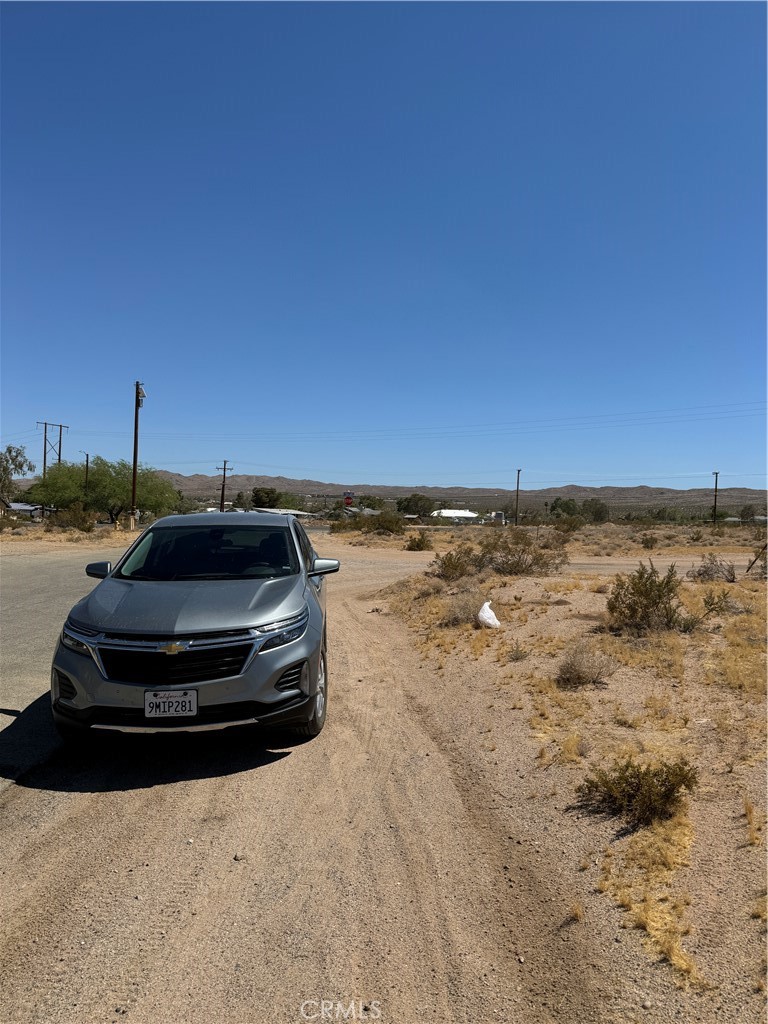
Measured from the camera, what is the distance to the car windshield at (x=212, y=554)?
609 centimetres

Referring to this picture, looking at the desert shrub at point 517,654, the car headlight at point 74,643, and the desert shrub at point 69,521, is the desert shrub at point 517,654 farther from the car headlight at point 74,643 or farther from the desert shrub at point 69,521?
the desert shrub at point 69,521

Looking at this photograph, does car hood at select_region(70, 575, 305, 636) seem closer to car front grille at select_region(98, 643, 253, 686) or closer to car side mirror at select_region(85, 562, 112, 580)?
car front grille at select_region(98, 643, 253, 686)

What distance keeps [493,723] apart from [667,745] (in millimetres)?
1479

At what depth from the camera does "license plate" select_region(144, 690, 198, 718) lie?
15.0 feet

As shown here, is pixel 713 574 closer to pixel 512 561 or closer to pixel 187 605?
pixel 512 561

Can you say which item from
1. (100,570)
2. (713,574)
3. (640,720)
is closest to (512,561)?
(713,574)

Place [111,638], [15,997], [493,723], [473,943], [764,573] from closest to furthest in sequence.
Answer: [15,997] < [473,943] < [111,638] < [493,723] < [764,573]

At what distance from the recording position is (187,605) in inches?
200

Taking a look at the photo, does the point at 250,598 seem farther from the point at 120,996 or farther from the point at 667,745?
the point at 667,745

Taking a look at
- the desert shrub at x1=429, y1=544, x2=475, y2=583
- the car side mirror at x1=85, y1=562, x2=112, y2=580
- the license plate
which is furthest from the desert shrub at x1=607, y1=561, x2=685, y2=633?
the car side mirror at x1=85, y1=562, x2=112, y2=580

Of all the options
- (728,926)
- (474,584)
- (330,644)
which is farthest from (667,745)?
(474,584)

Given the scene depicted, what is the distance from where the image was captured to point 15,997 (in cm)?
261

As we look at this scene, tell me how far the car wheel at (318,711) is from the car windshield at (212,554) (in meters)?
0.96

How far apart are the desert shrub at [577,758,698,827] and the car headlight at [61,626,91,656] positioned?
11.6ft
